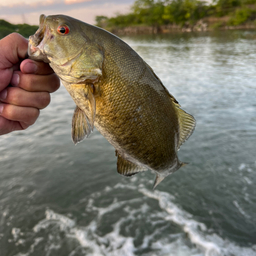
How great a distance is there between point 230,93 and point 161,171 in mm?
11081

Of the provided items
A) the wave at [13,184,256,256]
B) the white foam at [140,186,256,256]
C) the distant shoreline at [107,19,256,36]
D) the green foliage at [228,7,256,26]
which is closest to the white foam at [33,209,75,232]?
the wave at [13,184,256,256]

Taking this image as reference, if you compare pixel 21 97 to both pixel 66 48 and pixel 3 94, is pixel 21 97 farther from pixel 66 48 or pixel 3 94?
pixel 66 48

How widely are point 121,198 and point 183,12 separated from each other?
9546 cm

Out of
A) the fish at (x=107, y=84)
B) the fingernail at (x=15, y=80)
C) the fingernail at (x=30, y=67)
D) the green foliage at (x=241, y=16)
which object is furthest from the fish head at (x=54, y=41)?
the green foliage at (x=241, y=16)

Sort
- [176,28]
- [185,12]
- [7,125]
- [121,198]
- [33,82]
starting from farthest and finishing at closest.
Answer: [185,12] < [176,28] < [121,198] < [7,125] < [33,82]

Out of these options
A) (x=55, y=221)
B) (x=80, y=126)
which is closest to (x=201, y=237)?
(x=55, y=221)

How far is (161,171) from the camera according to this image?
2217 millimetres

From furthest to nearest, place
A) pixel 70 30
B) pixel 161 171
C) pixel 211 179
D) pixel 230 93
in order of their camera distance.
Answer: pixel 230 93 → pixel 211 179 → pixel 161 171 → pixel 70 30

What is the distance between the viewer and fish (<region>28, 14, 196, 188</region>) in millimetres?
1734

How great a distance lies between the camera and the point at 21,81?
80.7 inches

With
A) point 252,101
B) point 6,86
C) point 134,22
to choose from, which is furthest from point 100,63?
point 134,22

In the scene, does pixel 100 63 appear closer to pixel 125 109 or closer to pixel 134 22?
pixel 125 109

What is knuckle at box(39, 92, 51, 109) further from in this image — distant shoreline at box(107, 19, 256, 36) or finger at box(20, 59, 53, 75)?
distant shoreline at box(107, 19, 256, 36)

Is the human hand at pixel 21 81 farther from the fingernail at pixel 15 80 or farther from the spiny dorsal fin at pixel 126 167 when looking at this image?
the spiny dorsal fin at pixel 126 167
